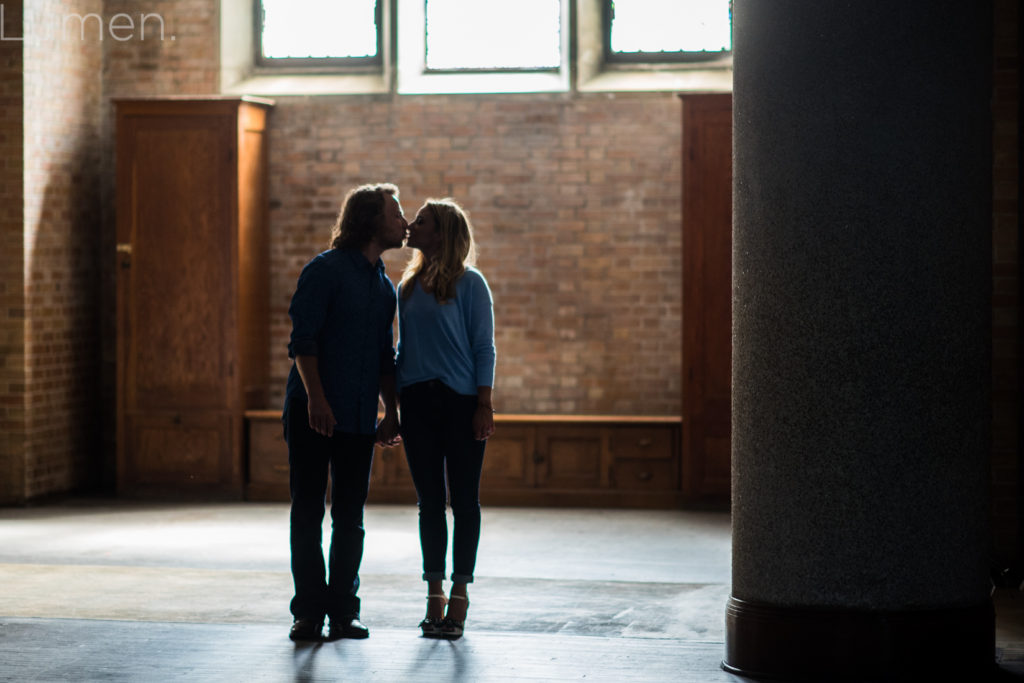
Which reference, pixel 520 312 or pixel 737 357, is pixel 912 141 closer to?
pixel 737 357

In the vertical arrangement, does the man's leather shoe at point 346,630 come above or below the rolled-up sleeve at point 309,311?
below

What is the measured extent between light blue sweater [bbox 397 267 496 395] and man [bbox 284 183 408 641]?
4.7 inches

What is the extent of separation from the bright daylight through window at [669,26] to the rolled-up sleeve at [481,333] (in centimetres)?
485

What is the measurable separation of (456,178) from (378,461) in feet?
6.45

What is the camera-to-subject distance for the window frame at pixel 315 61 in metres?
9.59

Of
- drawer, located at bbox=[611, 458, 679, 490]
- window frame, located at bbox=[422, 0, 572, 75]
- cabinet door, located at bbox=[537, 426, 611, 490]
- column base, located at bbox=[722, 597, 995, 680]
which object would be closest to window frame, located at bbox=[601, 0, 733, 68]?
window frame, located at bbox=[422, 0, 572, 75]

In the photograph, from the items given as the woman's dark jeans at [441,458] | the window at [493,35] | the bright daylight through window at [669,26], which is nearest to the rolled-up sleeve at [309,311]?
the woman's dark jeans at [441,458]

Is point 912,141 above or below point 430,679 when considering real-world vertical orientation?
above

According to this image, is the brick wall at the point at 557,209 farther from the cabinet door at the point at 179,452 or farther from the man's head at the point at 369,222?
the man's head at the point at 369,222

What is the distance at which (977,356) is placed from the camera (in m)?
4.29

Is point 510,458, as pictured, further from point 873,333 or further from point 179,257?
point 873,333

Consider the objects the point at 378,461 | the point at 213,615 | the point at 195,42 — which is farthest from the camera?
the point at 195,42

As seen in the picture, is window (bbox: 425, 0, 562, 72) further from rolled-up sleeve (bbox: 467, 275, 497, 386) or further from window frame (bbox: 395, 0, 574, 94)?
rolled-up sleeve (bbox: 467, 275, 497, 386)

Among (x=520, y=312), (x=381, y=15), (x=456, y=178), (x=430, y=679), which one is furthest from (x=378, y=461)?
(x=430, y=679)
